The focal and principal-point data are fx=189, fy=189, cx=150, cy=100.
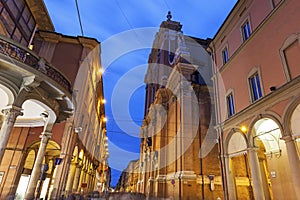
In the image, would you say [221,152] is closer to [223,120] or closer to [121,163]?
[223,120]

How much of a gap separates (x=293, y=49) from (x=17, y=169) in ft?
55.7

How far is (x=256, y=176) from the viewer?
28.0ft

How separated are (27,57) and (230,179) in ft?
37.5

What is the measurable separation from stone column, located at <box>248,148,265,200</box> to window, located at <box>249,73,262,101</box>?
2.56 metres

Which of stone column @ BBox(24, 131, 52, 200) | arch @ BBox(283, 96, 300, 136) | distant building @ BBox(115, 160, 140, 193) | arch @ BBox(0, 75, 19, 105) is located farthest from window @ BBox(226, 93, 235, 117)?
distant building @ BBox(115, 160, 140, 193)

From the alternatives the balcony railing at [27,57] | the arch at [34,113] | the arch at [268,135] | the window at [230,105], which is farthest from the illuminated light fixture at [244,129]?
the arch at [34,113]

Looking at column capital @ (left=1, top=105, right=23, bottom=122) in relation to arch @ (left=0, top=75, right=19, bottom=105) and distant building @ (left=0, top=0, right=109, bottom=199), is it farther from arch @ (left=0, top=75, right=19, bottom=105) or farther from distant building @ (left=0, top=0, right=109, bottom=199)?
arch @ (left=0, top=75, right=19, bottom=105)

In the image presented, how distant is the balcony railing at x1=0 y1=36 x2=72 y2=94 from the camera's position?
7.09 m

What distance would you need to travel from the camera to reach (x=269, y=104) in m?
7.90

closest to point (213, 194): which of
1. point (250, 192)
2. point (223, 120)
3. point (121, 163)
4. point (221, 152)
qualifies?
point (250, 192)

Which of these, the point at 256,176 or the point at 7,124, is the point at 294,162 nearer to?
the point at 256,176

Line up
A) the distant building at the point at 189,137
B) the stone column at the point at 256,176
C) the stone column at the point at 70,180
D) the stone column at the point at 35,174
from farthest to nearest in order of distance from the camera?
the stone column at the point at 70,180, the distant building at the point at 189,137, the stone column at the point at 35,174, the stone column at the point at 256,176

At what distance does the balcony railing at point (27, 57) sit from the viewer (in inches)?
279

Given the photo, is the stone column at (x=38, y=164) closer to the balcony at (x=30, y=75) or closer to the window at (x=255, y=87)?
the balcony at (x=30, y=75)
